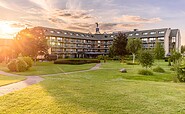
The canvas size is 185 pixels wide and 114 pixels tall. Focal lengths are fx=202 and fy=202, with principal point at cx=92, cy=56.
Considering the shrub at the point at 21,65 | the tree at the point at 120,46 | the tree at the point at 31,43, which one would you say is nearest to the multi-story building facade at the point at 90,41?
the tree at the point at 120,46

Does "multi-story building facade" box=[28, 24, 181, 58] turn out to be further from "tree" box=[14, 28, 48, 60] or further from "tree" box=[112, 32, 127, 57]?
"tree" box=[14, 28, 48, 60]

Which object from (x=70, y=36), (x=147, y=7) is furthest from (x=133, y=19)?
(x=70, y=36)

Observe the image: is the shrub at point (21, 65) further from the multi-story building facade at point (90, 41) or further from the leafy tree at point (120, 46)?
the multi-story building facade at point (90, 41)

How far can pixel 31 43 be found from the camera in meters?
38.3

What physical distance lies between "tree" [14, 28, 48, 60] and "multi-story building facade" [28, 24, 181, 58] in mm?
25706

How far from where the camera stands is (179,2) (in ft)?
76.9

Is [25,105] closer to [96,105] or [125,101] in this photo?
[96,105]

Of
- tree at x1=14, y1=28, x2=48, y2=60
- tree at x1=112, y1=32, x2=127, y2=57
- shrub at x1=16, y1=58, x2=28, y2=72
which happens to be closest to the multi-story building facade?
tree at x1=112, y1=32, x2=127, y2=57

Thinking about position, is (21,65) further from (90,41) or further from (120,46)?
(90,41)

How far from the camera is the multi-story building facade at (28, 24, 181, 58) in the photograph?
7019 centimetres

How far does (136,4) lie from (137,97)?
18.7 metres

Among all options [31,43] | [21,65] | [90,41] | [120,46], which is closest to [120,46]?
[120,46]

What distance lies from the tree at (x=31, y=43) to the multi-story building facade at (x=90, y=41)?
25706 mm

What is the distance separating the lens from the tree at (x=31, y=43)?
38312mm
